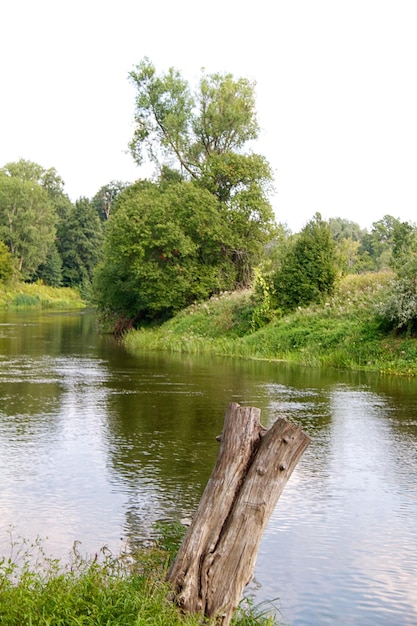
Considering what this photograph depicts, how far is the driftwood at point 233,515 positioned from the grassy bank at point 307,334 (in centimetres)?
1681

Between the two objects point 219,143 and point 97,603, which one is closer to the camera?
point 97,603

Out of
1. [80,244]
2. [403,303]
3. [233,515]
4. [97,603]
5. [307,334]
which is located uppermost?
[80,244]

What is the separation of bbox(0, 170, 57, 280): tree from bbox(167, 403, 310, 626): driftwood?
293 feet

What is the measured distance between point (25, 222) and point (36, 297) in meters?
10.4

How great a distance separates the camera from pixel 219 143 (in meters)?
47.1

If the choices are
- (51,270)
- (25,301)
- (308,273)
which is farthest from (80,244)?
(308,273)

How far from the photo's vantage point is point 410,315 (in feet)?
75.2

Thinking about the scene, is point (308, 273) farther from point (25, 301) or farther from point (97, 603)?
point (25, 301)

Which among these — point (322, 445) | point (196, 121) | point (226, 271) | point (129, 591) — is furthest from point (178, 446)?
point (196, 121)

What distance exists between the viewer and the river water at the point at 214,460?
7.11 metres

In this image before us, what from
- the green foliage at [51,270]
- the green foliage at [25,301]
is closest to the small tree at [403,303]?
the green foliage at [25,301]

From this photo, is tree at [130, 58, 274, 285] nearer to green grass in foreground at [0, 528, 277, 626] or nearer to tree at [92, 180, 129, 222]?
green grass in foreground at [0, 528, 277, 626]

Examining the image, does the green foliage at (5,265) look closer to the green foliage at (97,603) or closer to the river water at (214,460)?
the river water at (214,460)

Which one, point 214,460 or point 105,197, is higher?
point 105,197
